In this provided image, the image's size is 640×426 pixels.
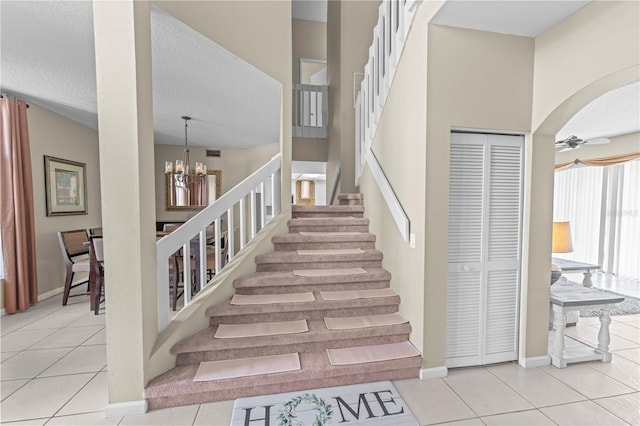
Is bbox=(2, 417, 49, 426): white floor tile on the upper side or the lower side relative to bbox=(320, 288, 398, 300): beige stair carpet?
lower

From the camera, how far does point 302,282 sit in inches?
113

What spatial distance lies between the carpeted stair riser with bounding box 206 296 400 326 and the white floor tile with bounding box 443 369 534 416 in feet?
2.39

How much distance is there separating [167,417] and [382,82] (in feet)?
11.6

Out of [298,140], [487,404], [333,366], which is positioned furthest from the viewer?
[298,140]

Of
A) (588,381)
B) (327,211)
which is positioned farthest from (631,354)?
(327,211)

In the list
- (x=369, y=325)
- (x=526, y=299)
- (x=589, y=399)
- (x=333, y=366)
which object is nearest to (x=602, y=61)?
(x=526, y=299)

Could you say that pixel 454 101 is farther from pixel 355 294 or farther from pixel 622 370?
pixel 622 370

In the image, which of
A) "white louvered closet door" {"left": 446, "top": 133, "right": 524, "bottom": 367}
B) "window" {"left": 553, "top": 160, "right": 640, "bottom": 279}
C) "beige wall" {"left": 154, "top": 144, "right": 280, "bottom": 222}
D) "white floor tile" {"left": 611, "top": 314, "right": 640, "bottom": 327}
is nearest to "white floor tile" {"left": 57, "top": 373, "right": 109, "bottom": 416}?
"white louvered closet door" {"left": 446, "top": 133, "right": 524, "bottom": 367}

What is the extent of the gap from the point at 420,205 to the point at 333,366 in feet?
4.67

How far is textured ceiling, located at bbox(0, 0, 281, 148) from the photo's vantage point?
2271 mm

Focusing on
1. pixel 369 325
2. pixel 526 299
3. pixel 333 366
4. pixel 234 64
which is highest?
pixel 234 64

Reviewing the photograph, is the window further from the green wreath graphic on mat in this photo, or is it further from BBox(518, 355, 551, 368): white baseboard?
the green wreath graphic on mat

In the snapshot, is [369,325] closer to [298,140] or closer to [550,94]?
[550,94]

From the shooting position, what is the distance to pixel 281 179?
3.48 meters
